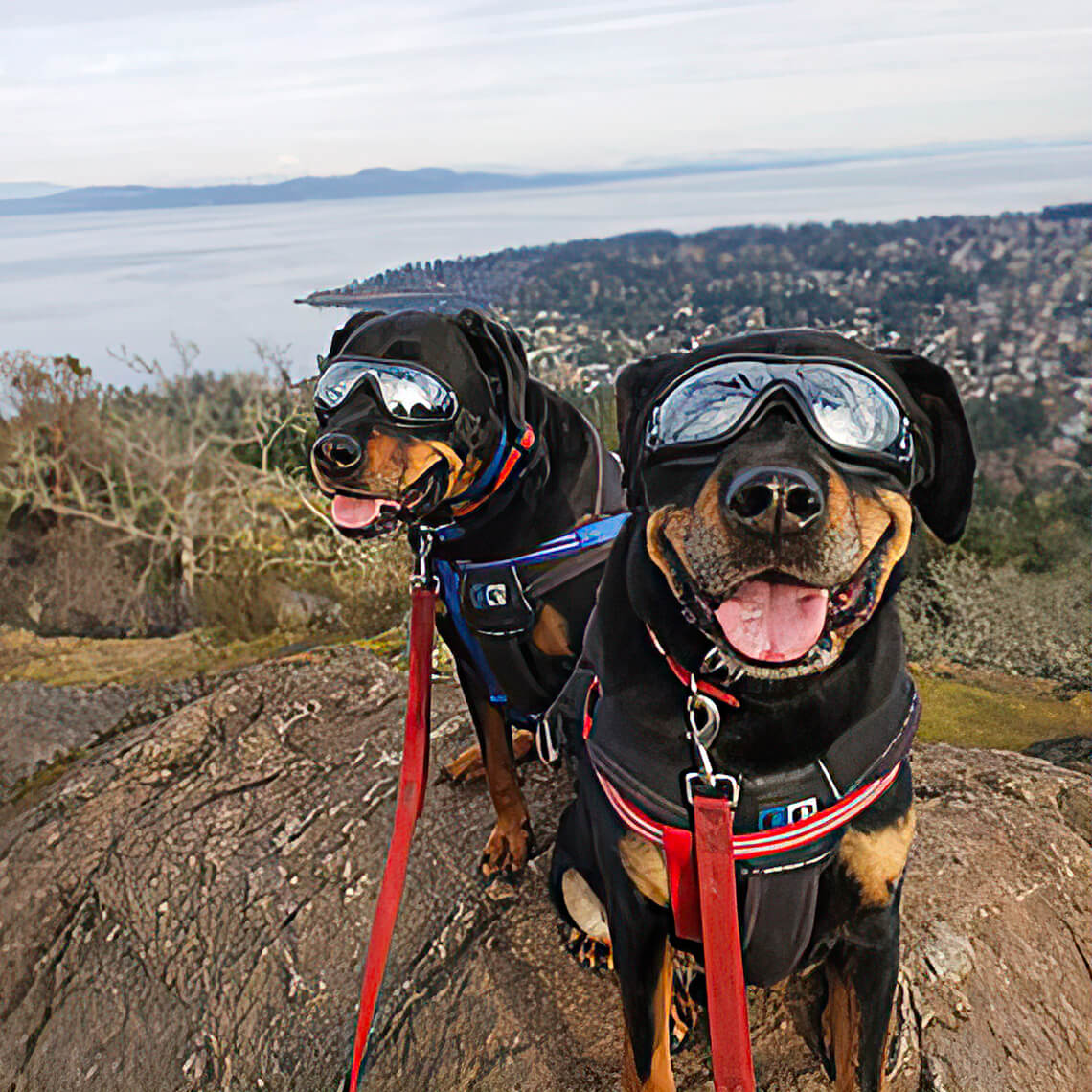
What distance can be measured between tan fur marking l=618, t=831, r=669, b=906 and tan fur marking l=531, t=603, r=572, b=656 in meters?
1.01

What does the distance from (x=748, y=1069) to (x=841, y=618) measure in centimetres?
92

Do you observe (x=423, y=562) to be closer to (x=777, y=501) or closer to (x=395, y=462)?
(x=395, y=462)

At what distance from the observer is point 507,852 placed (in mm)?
3070

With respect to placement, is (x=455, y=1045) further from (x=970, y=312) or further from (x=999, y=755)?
(x=970, y=312)

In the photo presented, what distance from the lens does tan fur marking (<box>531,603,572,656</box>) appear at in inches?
113

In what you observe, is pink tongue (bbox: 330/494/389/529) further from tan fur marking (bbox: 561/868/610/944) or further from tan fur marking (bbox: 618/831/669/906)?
tan fur marking (bbox: 618/831/669/906)

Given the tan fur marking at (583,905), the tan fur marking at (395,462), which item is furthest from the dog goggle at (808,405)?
the tan fur marking at (583,905)

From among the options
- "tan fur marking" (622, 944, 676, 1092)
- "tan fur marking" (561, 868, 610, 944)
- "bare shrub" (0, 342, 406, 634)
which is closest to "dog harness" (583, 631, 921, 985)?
"tan fur marking" (622, 944, 676, 1092)

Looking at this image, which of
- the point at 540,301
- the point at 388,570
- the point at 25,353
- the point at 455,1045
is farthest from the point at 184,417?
the point at 455,1045

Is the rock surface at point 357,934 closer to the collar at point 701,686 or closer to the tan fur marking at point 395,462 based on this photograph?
the collar at point 701,686

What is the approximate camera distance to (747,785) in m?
1.82

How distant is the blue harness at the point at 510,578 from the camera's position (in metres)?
2.87

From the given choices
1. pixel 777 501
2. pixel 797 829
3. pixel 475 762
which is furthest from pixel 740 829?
pixel 475 762

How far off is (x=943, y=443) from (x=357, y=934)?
2334mm
